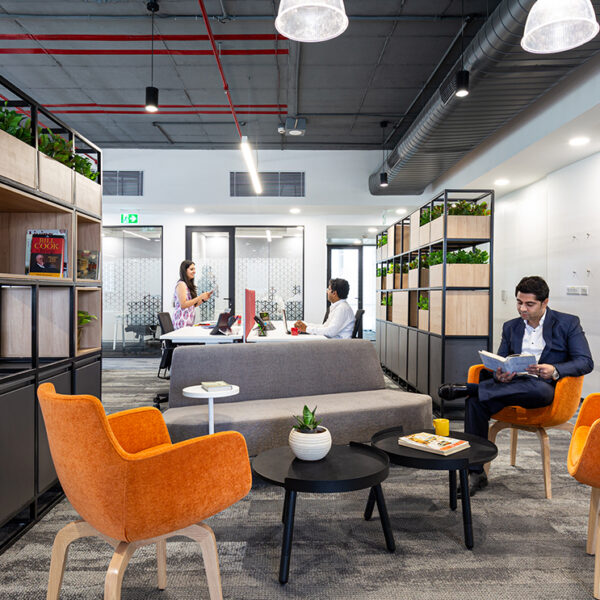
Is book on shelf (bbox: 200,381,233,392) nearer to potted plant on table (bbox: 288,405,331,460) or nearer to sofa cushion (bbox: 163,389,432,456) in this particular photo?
sofa cushion (bbox: 163,389,432,456)

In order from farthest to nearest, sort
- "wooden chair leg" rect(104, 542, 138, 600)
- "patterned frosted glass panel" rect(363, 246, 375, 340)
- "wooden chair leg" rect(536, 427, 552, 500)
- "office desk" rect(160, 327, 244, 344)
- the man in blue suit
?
"patterned frosted glass panel" rect(363, 246, 375, 340) → "office desk" rect(160, 327, 244, 344) → the man in blue suit → "wooden chair leg" rect(536, 427, 552, 500) → "wooden chair leg" rect(104, 542, 138, 600)

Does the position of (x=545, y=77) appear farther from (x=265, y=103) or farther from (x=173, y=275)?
(x=173, y=275)

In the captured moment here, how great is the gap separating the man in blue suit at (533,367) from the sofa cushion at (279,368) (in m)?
0.90

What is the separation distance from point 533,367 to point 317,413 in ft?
4.62

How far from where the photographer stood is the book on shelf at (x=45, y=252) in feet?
9.76

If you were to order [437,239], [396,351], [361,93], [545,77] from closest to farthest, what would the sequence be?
[545,77] < [437,239] < [361,93] < [396,351]

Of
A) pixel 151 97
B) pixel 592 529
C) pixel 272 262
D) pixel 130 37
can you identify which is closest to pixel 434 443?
pixel 592 529

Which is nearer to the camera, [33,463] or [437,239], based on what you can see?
[33,463]

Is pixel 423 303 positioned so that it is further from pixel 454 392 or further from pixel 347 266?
pixel 347 266

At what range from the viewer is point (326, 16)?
7.34ft

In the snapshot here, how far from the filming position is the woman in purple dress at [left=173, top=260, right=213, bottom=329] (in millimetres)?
5680

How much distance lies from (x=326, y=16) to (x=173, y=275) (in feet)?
25.7

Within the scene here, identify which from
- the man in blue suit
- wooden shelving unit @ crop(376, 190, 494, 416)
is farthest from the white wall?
the man in blue suit

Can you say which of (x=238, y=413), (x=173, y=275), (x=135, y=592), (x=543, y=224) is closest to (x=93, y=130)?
(x=173, y=275)
